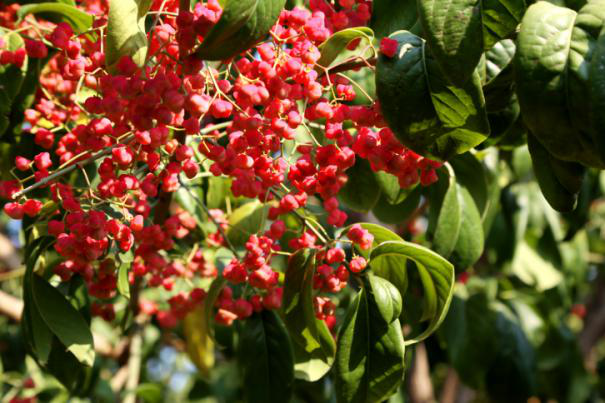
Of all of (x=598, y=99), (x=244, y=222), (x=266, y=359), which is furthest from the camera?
(x=244, y=222)

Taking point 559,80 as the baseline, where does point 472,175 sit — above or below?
below

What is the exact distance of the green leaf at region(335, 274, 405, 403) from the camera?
1038mm

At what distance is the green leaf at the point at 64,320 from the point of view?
3.82 ft

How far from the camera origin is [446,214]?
1.36 meters

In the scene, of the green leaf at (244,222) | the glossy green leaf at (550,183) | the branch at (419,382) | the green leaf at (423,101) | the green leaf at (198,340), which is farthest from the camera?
the branch at (419,382)

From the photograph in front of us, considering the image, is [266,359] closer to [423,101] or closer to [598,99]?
[423,101]

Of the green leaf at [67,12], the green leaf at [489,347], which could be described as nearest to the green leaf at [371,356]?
the green leaf at [67,12]

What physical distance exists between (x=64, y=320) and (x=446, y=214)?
2.31ft

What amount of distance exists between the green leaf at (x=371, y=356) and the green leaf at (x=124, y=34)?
47 centimetres

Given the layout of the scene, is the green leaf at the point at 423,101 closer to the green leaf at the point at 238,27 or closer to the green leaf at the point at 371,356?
the green leaf at the point at 238,27

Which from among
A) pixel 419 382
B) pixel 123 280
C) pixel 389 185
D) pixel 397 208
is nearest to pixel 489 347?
pixel 419 382

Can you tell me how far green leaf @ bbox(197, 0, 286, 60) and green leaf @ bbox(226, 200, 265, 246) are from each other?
663mm

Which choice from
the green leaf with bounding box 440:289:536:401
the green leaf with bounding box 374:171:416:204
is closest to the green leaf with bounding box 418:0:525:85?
the green leaf with bounding box 374:171:416:204

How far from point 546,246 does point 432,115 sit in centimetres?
173
